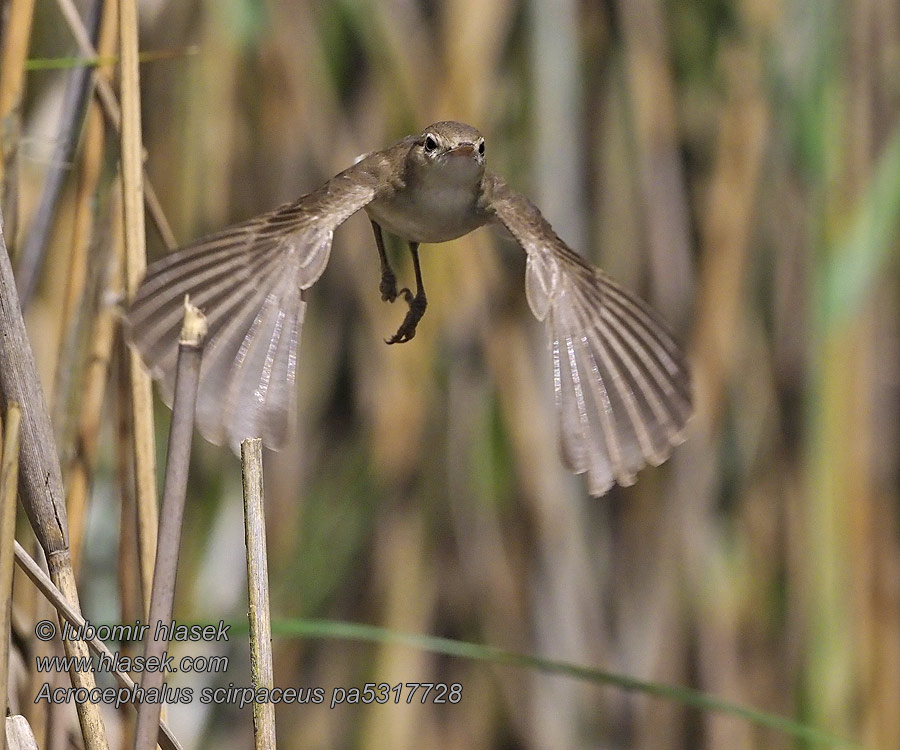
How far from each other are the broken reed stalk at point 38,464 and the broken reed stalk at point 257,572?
0.10 m

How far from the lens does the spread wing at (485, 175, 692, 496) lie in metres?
1.06

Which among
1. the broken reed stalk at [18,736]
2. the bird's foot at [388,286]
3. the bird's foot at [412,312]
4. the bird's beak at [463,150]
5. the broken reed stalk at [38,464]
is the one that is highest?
the bird's beak at [463,150]

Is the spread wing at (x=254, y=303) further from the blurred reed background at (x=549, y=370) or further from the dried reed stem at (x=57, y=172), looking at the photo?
the blurred reed background at (x=549, y=370)

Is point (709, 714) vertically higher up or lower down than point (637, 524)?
lower down

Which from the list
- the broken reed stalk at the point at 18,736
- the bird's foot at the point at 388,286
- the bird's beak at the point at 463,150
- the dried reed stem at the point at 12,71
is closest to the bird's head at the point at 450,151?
the bird's beak at the point at 463,150

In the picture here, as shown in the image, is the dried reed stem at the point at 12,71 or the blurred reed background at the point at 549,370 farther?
the blurred reed background at the point at 549,370

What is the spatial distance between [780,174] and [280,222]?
1.01 meters

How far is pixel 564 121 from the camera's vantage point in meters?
1.66

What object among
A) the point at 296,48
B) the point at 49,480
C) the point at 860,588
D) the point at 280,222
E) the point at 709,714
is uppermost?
the point at 296,48

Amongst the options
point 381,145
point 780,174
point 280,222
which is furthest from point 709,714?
point 280,222

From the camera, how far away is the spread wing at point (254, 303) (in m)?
0.95

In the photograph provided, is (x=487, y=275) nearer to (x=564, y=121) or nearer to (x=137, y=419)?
(x=564, y=121)

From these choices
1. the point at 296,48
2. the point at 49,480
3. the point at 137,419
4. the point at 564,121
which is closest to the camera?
the point at 49,480

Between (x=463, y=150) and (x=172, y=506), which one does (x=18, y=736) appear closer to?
(x=172, y=506)
